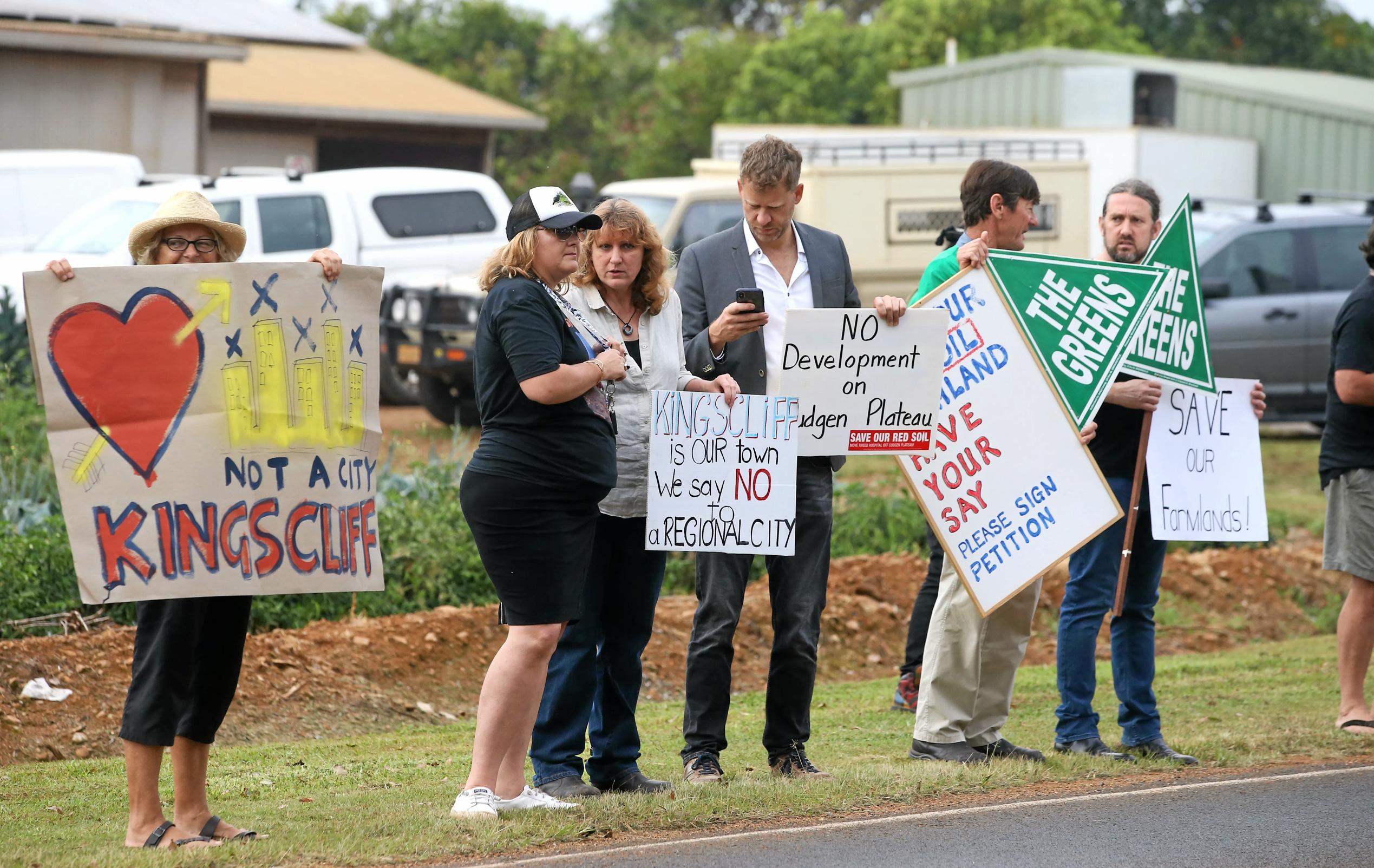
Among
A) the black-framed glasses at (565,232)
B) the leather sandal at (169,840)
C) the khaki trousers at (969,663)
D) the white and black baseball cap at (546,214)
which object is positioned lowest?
the leather sandal at (169,840)

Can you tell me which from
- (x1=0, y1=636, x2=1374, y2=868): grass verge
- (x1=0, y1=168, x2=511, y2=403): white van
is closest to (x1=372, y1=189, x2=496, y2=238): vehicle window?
(x1=0, y1=168, x2=511, y2=403): white van

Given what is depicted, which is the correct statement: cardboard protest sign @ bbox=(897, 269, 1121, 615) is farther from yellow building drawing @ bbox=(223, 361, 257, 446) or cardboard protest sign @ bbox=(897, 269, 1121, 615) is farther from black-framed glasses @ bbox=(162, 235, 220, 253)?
black-framed glasses @ bbox=(162, 235, 220, 253)

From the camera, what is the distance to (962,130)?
2312 centimetres

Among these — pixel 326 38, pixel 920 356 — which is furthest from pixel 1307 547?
pixel 326 38

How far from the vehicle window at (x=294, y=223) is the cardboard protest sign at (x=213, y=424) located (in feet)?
35.2

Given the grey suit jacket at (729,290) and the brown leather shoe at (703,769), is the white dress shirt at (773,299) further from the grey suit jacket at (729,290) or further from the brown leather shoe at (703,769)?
the brown leather shoe at (703,769)

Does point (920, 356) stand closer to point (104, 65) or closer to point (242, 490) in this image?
point (242, 490)

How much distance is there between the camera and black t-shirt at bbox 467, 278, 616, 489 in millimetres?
5316

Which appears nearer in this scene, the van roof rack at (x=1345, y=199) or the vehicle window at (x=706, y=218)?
the van roof rack at (x=1345, y=199)

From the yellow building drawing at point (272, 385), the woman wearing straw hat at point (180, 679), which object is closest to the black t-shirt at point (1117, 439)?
the yellow building drawing at point (272, 385)

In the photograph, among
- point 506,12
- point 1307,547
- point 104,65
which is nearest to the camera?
point 1307,547

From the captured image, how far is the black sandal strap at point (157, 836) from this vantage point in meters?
5.21

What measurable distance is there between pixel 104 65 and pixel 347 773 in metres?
16.0

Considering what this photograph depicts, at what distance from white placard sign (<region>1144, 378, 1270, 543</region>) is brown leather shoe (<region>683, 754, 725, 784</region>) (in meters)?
2.06
